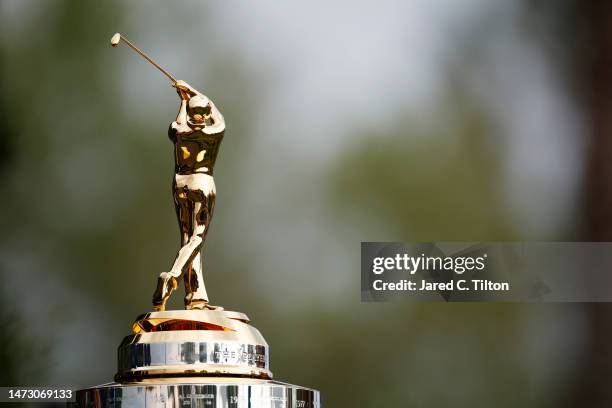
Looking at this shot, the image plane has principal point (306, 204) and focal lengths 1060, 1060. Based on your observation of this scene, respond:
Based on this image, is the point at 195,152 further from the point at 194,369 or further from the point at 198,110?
the point at 194,369

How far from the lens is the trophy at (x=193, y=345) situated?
1139mm

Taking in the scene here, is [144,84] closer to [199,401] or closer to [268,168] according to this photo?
[268,168]

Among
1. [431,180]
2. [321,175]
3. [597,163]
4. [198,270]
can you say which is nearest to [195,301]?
[198,270]

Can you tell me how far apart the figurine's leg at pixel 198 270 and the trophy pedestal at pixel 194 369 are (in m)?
0.12

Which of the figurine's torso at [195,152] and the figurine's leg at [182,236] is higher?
the figurine's torso at [195,152]

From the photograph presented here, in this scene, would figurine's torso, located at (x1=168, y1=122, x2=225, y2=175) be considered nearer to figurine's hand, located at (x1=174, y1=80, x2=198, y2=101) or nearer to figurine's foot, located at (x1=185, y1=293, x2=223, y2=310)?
figurine's hand, located at (x1=174, y1=80, x2=198, y2=101)

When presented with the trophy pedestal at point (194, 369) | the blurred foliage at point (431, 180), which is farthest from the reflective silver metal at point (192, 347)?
the blurred foliage at point (431, 180)

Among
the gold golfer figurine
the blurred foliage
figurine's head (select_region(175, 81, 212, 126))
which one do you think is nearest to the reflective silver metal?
the gold golfer figurine

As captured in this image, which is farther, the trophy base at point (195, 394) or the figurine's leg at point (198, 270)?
the figurine's leg at point (198, 270)

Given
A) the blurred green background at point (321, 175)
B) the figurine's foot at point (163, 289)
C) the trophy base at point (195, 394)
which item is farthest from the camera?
the blurred green background at point (321, 175)

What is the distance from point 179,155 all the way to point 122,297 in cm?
281

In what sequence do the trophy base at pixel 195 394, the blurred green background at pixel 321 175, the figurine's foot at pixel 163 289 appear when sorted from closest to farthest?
the trophy base at pixel 195 394, the figurine's foot at pixel 163 289, the blurred green background at pixel 321 175

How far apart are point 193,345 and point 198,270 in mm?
220

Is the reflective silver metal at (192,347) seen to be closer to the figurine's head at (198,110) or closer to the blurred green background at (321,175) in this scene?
the figurine's head at (198,110)
